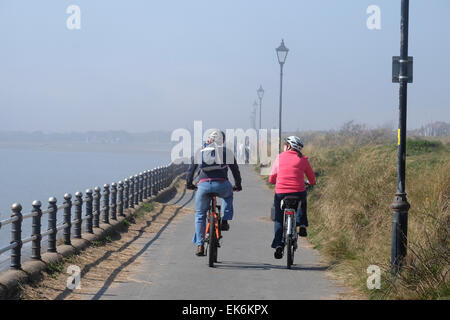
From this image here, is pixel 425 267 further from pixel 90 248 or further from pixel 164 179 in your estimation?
pixel 164 179

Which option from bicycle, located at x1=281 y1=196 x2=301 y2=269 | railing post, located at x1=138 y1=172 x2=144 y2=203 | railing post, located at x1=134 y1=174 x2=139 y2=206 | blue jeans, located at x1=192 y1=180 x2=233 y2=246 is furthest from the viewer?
railing post, located at x1=138 y1=172 x2=144 y2=203

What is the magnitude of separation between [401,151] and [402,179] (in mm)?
335

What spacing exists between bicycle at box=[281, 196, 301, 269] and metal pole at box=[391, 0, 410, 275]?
191 cm

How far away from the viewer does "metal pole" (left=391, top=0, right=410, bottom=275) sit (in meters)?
8.98

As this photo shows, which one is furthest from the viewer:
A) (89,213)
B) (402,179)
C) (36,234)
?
(89,213)

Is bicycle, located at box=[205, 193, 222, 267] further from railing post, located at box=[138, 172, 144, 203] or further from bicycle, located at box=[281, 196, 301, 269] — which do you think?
railing post, located at box=[138, 172, 144, 203]

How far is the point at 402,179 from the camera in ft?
30.0

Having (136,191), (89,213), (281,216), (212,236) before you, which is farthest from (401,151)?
(136,191)

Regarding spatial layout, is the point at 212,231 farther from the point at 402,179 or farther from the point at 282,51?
the point at 282,51

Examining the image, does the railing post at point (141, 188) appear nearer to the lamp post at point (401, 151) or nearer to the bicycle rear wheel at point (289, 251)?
the bicycle rear wheel at point (289, 251)

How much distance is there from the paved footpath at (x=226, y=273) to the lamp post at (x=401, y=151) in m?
0.93

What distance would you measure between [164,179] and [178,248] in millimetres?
17451

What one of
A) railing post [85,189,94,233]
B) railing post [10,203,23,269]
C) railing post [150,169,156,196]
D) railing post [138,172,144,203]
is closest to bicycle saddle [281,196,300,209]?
railing post [10,203,23,269]
